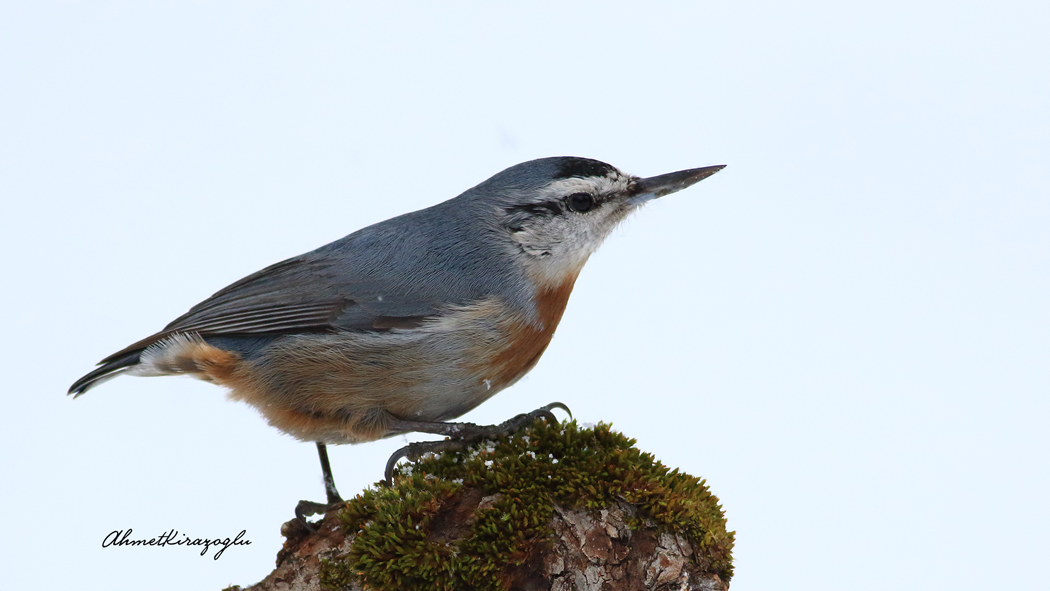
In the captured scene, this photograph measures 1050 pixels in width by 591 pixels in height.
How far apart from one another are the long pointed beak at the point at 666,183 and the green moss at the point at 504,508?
133 cm

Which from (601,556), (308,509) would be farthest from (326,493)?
(601,556)

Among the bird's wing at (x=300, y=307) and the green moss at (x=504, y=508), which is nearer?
A: the green moss at (x=504, y=508)

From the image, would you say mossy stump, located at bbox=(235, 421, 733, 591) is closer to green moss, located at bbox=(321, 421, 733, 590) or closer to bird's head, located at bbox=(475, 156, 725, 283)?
green moss, located at bbox=(321, 421, 733, 590)

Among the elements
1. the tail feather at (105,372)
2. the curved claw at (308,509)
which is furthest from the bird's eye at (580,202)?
the tail feather at (105,372)

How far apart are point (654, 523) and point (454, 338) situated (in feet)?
4.03

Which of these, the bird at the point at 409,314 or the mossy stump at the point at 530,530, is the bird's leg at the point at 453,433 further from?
the mossy stump at the point at 530,530

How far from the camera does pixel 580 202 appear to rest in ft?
13.9

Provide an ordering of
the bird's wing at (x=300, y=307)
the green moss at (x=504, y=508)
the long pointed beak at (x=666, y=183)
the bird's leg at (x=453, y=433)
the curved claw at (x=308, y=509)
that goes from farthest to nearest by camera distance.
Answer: the long pointed beak at (x=666, y=183)
the curved claw at (x=308, y=509)
the bird's wing at (x=300, y=307)
the bird's leg at (x=453, y=433)
the green moss at (x=504, y=508)

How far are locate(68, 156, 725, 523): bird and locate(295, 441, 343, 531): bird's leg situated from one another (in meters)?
0.01

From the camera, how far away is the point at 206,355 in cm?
417

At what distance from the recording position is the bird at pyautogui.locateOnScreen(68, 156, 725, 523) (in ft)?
12.9

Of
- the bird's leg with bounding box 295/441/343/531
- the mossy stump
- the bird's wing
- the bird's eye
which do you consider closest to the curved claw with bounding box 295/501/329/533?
the bird's leg with bounding box 295/441/343/531

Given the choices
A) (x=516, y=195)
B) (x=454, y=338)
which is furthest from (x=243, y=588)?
(x=516, y=195)

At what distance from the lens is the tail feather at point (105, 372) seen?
171 inches
